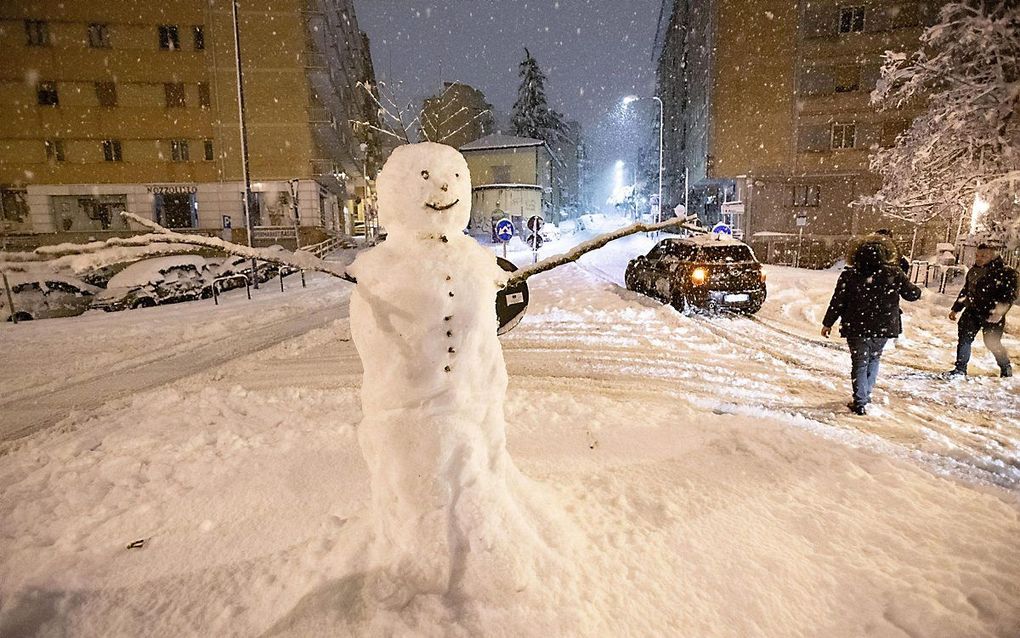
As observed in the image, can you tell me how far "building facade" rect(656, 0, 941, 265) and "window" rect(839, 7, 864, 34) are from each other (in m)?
0.05

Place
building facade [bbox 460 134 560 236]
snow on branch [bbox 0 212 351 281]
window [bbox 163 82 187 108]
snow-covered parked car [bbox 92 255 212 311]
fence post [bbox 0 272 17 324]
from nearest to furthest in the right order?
snow on branch [bbox 0 212 351 281] → fence post [bbox 0 272 17 324] → snow-covered parked car [bbox 92 255 212 311] → window [bbox 163 82 187 108] → building facade [bbox 460 134 560 236]

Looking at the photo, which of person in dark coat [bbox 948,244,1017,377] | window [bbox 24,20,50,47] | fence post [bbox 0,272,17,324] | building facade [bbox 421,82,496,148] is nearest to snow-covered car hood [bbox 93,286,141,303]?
fence post [bbox 0,272,17,324]

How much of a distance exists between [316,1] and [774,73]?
86.5 feet

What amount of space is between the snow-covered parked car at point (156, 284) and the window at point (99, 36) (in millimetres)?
23423

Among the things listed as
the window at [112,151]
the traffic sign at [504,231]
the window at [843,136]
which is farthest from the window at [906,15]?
the window at [112,151]

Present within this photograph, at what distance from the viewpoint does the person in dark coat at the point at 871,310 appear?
5.79 meters

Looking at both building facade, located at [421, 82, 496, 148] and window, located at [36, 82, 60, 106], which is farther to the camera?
building facade, located at [421, 82, 496, 148]

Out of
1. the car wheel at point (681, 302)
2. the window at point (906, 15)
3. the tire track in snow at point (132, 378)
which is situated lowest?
the tire track in snow at point (132, 378)

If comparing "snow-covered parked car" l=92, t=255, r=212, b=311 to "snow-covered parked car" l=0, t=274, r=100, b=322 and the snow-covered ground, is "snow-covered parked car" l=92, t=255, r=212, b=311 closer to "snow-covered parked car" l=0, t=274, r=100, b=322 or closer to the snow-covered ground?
"snow-covered parked car" l=0, t=274, r=100, b=322

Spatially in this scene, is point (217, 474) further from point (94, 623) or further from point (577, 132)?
point (577, 132)

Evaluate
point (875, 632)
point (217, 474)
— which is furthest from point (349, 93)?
point (875, 632)

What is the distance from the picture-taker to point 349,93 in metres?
45.7

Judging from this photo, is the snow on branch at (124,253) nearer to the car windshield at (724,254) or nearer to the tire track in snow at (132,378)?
the tire track in snow at (132,378)

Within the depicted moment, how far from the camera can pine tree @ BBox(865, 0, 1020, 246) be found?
15234 mm
